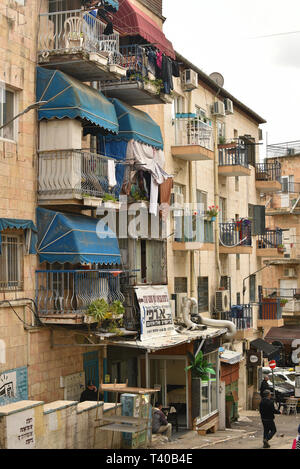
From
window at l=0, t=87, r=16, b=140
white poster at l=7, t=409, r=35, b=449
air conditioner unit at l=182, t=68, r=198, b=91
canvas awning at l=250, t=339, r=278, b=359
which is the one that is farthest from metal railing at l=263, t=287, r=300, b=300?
white poster at l=7, t=409, r=35, b=449

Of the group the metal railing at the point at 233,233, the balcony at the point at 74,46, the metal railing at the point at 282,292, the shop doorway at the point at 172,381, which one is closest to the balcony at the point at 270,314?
the metal railing at the point at 233,233

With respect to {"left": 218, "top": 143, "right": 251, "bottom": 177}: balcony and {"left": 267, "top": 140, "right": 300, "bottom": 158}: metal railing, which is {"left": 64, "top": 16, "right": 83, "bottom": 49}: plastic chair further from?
{"left": 267, "top": 140, "right": 300, "bottom": 158}: metal railing

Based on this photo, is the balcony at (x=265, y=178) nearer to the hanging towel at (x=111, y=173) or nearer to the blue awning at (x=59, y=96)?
the hanging towel at (x=111, y=173)

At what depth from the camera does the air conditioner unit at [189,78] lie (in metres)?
27.2

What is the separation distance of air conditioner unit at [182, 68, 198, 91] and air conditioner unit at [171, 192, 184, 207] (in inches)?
169

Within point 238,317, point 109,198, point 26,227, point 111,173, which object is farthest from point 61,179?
point 238,317

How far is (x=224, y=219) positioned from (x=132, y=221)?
11073mm

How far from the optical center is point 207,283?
29641 millimetres

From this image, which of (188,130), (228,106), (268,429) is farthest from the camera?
(228,106)

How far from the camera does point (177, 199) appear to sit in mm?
26250

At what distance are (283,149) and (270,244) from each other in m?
20.1

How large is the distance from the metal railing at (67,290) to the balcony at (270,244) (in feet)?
61.6

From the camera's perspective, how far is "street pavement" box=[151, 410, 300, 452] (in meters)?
18.4

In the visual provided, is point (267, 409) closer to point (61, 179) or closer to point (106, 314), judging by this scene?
point (106, 314)
